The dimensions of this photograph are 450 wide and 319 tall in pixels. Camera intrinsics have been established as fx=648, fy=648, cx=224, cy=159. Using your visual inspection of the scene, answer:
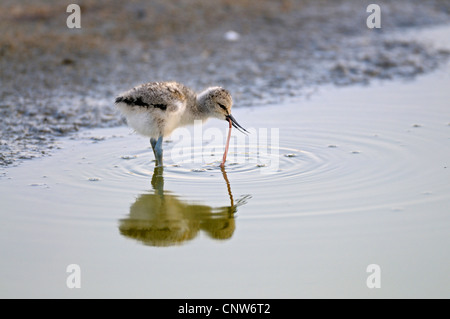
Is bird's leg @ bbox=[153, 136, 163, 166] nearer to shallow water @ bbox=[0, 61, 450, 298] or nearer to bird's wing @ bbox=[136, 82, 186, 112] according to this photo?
shallow water @ bbox=[0, 61, 450, 298]

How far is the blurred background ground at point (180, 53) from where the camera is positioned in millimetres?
7934

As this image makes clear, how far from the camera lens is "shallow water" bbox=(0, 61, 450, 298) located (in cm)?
374

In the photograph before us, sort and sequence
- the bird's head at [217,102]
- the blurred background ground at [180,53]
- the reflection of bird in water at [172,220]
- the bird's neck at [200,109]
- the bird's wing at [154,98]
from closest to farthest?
the reflection of bird in water at [172,220] < the bird's wing at [154,98] < the bird's head at [217,102] < the bird's neck at [200,109] < the blurred background ground at [180,53]

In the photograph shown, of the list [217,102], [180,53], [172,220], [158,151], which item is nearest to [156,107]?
[158,151]

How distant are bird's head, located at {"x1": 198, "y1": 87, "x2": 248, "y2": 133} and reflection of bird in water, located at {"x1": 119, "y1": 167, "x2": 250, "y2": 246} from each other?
1.42m

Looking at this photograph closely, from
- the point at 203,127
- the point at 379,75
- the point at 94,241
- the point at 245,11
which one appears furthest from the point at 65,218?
the point at 245,11

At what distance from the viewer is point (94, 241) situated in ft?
14.1

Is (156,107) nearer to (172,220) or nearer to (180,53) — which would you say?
(172,220)

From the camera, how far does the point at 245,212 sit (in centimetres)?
474

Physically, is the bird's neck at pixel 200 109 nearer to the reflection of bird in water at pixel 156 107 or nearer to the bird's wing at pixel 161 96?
the reflection of bird in water at pixel 156 107

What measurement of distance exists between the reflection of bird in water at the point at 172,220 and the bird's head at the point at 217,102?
1.42 metres

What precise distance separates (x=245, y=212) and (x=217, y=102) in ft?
6.42

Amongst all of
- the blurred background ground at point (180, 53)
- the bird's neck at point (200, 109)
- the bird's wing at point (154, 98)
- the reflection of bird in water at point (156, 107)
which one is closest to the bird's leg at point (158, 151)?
the reflection of bird in water at point (156, 107)

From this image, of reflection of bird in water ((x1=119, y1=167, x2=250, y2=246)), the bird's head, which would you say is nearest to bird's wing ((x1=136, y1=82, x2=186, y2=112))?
the bird's head
